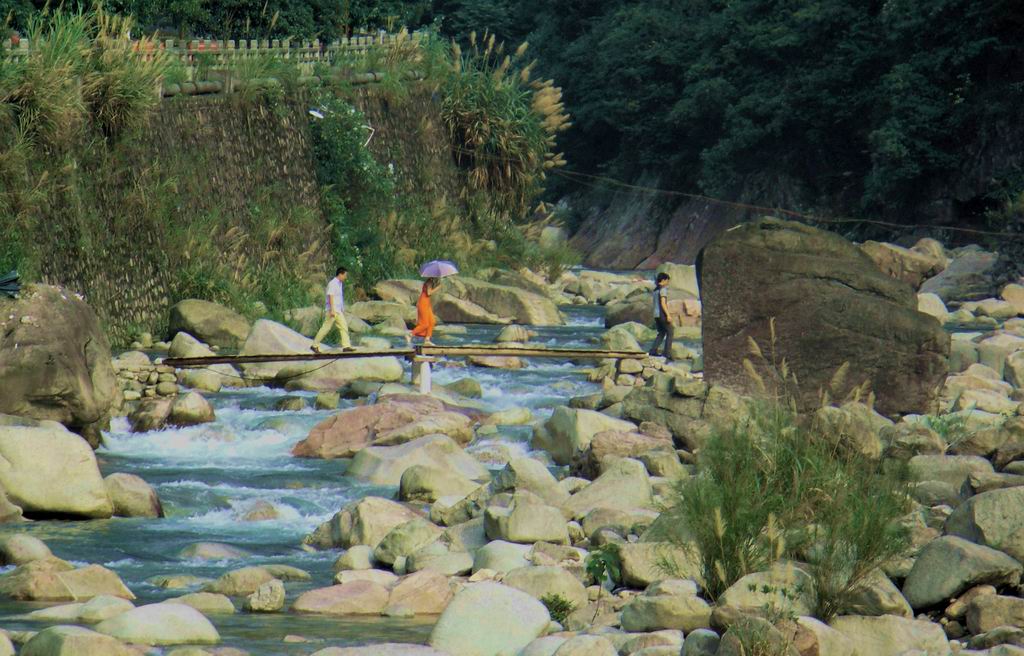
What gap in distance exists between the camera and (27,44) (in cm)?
1809

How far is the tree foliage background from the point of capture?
115ft

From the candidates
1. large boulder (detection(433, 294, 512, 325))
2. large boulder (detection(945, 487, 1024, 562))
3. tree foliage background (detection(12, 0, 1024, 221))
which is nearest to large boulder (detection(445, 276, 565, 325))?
large boulder (detection(433, 294, 512, 325))

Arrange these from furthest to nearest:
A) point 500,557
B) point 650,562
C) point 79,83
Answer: point 79,83 → point 500,557 → point 650,562

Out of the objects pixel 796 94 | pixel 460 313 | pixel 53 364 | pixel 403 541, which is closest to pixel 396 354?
pixel 53 364

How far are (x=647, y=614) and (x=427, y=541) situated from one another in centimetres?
247

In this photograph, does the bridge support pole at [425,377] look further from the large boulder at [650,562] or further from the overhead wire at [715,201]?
the overhead wire at [715,201]

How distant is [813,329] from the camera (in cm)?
1435

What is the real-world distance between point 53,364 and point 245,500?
9.15 ft

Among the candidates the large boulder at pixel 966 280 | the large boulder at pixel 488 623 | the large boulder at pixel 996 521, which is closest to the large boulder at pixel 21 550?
the large boulder at pixel 488 623

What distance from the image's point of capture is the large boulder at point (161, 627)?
761cm

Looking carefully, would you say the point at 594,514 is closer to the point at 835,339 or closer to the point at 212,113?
the point at 835,339

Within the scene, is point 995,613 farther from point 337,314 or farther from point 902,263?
point 902,263

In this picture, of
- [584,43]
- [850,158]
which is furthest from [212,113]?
[584,43]

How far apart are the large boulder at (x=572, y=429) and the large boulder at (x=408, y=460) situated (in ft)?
3.36
